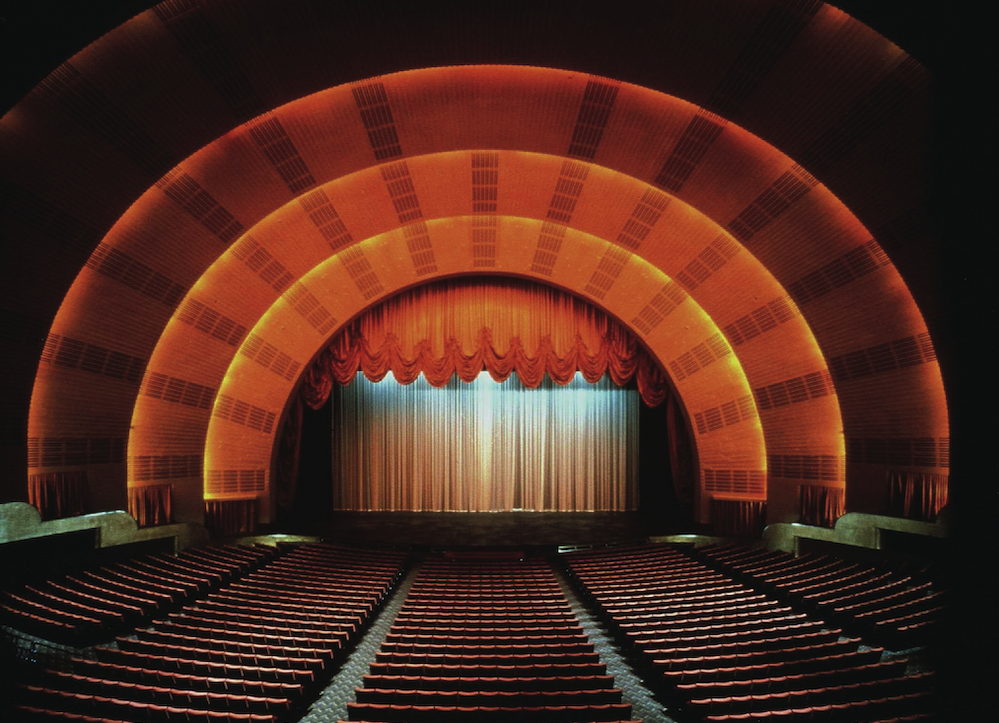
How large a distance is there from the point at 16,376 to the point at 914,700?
455 inches

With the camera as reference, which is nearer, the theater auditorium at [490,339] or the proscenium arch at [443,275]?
the theater auditorium at [490,339]

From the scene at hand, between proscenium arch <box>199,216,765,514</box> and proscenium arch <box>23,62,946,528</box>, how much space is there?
3214 millimetres

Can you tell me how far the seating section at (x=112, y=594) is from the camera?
708 centimetres

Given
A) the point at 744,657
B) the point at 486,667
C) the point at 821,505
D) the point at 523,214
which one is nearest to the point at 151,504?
the point at 486,667

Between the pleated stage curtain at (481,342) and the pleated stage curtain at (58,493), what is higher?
the pleated stage curtain at (481,342)

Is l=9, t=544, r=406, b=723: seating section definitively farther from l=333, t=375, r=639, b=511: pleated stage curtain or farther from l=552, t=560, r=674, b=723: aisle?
l=333, t=375, r=639, b=511: pleated stage curtain

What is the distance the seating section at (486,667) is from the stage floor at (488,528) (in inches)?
210

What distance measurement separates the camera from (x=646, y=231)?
11.9 meters

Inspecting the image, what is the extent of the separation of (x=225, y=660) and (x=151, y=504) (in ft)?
24.1

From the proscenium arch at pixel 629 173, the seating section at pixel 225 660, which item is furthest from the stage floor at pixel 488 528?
the proscenium arch at pixel 629 173

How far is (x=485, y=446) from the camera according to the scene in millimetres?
18203

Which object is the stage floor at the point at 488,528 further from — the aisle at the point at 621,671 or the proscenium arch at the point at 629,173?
the proscenium arch at the point at 629,173

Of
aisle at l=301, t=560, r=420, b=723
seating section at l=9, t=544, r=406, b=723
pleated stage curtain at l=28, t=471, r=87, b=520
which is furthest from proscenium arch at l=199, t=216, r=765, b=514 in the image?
aisle at l=301, t=560, r=420, b=723

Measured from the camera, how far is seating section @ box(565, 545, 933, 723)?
507 cm
